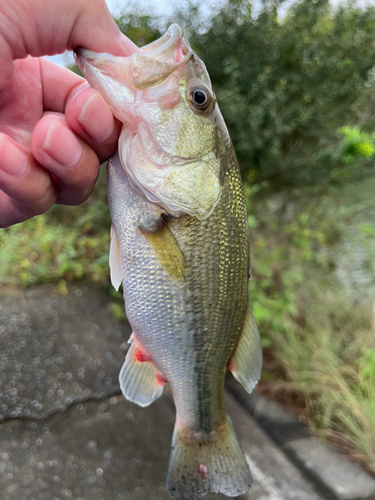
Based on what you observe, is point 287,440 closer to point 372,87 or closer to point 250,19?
point 372,87

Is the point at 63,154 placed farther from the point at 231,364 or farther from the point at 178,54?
the point at 231,364

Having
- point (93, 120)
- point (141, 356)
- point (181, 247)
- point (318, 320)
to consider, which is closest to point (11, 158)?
point (93, 120)

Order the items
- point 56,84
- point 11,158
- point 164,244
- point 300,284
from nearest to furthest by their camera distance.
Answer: point 11,158 → point 164,244 → point 56,84 → point 300,284

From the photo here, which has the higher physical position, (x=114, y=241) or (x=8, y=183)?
(x=8, y=183)

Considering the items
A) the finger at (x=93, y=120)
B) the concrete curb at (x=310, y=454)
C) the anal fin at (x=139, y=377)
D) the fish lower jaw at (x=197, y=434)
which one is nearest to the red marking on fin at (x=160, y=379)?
the anal fin at (x=139, y=377)

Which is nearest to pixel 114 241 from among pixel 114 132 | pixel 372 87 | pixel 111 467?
pixel 114 132

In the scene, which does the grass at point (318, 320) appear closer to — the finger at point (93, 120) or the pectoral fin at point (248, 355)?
the pectoral fin at point (248, 355)

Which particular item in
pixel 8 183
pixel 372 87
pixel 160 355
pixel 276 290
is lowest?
pixel 276 290
